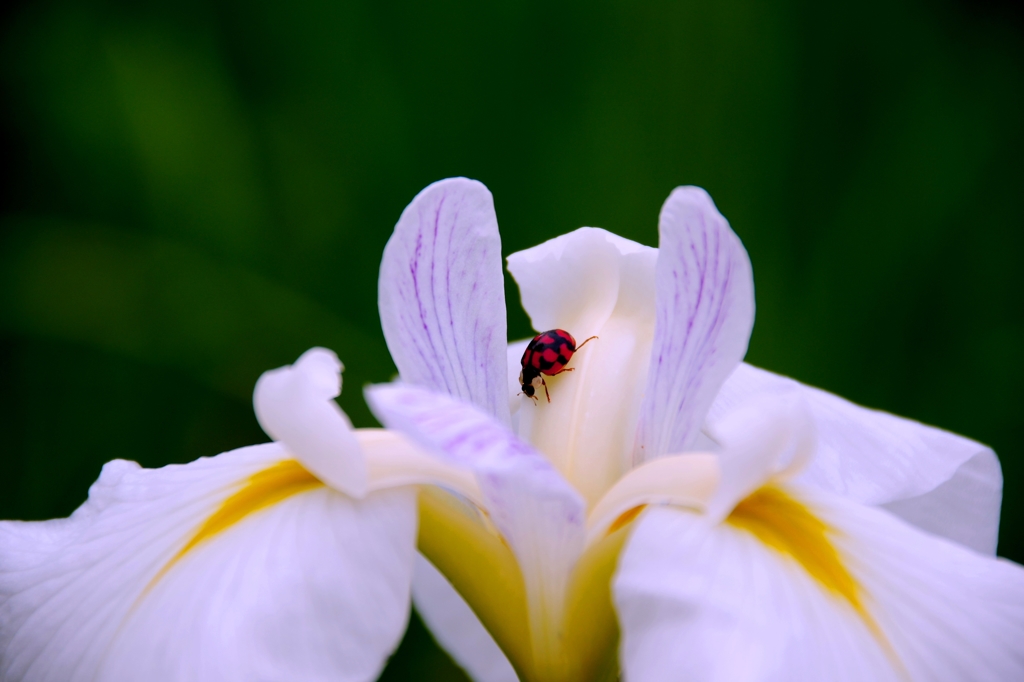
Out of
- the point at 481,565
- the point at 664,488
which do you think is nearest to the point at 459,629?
the point at 481,565

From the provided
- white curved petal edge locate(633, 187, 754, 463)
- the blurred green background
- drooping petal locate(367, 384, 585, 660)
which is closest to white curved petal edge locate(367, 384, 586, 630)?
drooping petal locate(367, 384, 585, 660)

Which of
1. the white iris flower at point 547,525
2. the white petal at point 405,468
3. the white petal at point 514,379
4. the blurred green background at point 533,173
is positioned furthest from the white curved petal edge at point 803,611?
the blurred green background at point 533,173

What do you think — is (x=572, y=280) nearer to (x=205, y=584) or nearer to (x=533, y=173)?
(x=205, y=584)

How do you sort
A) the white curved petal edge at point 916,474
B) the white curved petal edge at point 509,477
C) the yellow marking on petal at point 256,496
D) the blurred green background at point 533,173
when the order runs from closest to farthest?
the white curved petal edge at point 509,477 → the yellow marking on petal at point 256,496 → the white curved petal edge at point 916,474 → the blurred green background at point 533,173

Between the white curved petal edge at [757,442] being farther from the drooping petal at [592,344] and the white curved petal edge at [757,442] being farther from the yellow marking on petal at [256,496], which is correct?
the yellow marking on petal at [256,496]

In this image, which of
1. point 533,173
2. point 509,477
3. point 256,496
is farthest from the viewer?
point 533,173

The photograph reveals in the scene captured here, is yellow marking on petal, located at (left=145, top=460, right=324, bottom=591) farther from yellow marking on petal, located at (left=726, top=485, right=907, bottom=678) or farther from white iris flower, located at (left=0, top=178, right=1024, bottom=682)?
yellow marking on petal, located at (left=726, top=485, right=907, bottom=678)
